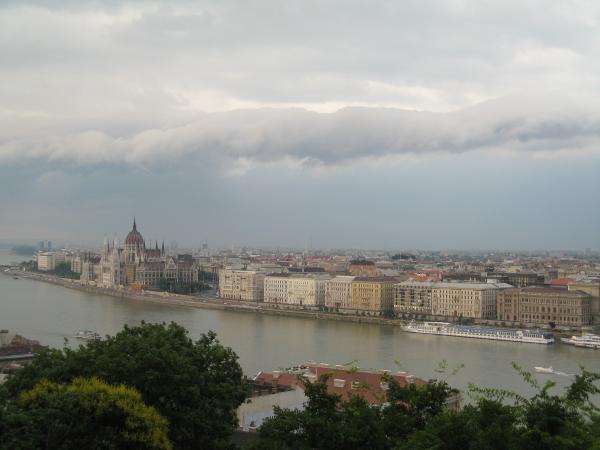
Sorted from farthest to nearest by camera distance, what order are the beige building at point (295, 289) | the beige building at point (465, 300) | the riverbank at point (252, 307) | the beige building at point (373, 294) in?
1. the beige building at point (295, 289)
2. the beige building at point (373, 294)
3. the beige building at point (465, 300)
4. the riverbank at point (252, 307)

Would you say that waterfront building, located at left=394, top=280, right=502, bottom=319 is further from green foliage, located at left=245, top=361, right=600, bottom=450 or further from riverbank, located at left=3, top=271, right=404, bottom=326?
green foliage, located at left=245, top=361, right=600, bottom=450

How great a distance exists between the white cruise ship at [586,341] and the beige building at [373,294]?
8582mm

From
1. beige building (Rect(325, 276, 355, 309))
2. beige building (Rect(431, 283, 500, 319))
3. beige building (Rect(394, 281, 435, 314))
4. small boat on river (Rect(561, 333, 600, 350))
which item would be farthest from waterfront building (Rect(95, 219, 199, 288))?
small boat on river (Rect(561, 333, 600, 350))

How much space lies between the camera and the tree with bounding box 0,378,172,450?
4680 millimetres

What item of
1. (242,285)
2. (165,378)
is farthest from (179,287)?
(165,378)

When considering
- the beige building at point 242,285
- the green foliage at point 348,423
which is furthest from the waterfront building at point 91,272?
the green foliage at point 348,423

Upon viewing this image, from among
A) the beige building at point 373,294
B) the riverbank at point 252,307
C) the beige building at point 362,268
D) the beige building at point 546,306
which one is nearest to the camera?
the beige building at point 546,306

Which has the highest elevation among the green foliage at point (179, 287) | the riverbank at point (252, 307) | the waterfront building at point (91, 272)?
the waterfront building at point (91, 272)

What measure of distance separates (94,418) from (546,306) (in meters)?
20.8

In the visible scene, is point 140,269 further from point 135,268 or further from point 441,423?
point 441,423

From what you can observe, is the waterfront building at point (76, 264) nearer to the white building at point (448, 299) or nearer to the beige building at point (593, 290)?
the white building at point (448, 299)

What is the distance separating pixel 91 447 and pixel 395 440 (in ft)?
6.35

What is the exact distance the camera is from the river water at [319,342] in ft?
47.9

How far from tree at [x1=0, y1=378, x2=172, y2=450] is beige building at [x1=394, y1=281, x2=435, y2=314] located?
2216 cm
